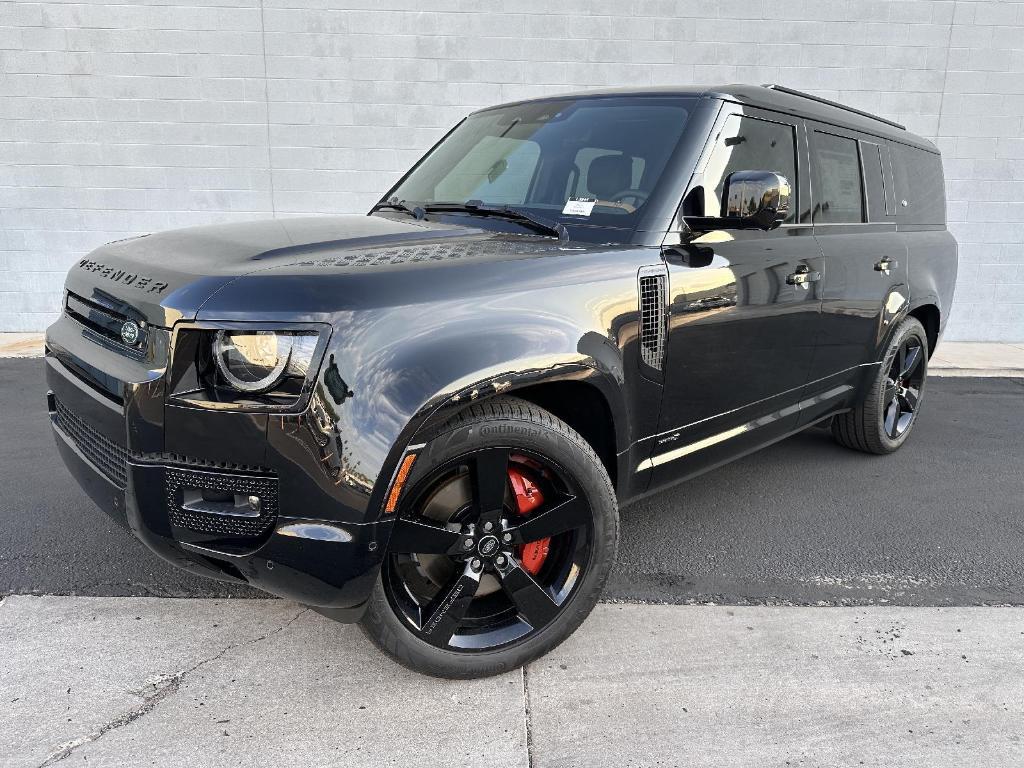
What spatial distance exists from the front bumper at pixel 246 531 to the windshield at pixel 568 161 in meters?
1.44

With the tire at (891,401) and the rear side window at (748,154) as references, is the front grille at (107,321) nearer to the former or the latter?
the rear side window at (748,154)

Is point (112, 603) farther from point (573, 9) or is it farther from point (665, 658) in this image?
point (573, 9)

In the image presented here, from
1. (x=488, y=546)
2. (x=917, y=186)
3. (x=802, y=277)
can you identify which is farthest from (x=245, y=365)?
(x=917, y=186)

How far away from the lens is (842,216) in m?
3.66

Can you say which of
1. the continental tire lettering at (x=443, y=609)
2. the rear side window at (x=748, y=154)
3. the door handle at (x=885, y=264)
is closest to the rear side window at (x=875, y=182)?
the door handle at (x=885, y=264)

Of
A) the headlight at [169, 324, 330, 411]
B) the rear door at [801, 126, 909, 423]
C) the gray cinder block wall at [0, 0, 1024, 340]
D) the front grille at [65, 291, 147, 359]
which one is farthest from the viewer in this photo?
the gray cinder block wall at [0, 0, 1024, 340]

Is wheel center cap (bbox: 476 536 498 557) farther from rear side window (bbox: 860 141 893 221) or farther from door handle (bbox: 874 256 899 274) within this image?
rear side window (bbox: 860 141 893 221)

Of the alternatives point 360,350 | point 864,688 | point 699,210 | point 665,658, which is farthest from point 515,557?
point 699,210

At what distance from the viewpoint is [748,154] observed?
3.01 m

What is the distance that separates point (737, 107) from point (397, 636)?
7.70 ft

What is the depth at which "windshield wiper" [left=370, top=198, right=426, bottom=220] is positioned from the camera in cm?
311

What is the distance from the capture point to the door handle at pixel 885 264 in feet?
12.5

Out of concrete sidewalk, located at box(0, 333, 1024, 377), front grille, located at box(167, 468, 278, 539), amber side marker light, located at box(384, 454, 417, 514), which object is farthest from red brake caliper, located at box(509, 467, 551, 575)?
concrete sidewalk, located at box(0, 333, 1024, 377)

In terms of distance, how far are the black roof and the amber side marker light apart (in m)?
1.92
